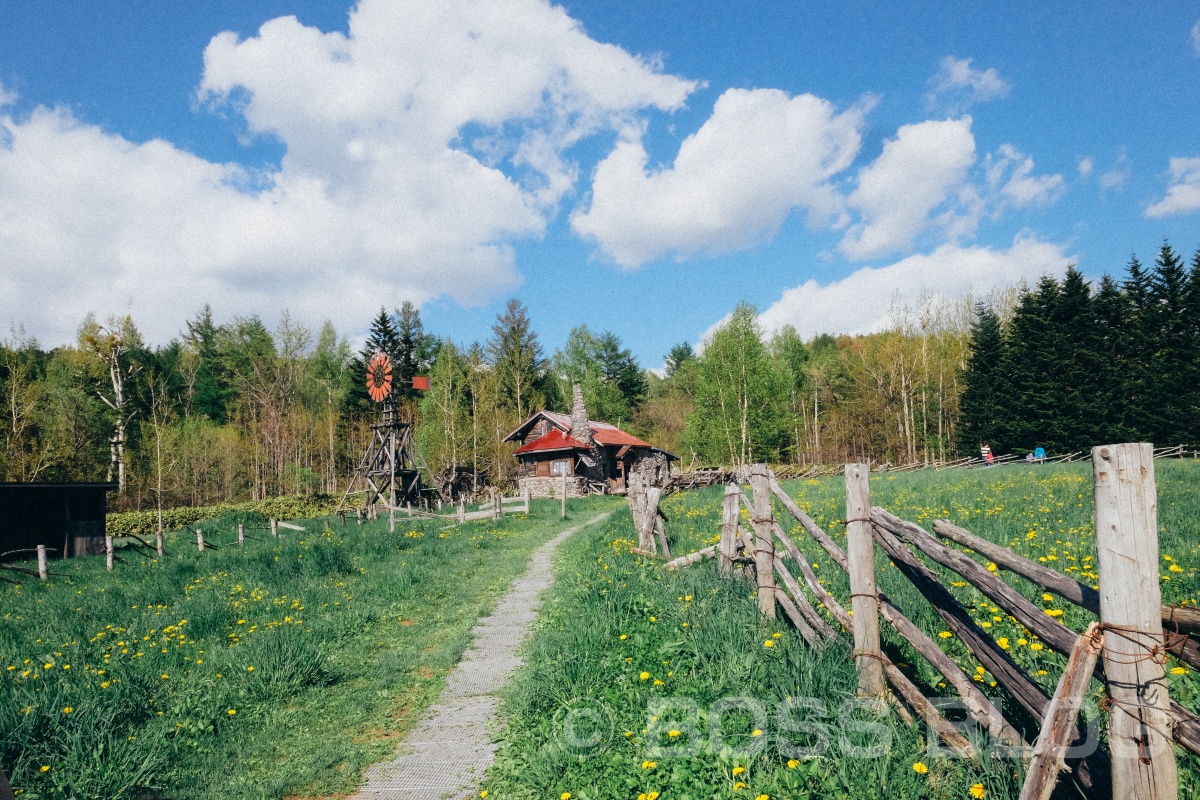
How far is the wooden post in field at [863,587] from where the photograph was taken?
4.16m

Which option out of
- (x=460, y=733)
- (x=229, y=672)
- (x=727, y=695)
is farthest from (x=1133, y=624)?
(x=229, y=672)

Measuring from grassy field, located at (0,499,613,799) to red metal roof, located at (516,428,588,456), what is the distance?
961 inches

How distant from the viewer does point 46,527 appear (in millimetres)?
21703

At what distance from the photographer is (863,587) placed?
4.30 meters

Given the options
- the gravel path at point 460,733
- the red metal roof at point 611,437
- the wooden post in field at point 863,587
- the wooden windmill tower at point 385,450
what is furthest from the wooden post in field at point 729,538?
the red metal roof at point 611,437

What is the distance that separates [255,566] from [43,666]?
6077 mm

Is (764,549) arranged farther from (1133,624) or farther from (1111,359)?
(1111,359)

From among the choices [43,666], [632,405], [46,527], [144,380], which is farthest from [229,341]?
[43,666]

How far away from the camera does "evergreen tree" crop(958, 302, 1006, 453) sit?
41.5 metres

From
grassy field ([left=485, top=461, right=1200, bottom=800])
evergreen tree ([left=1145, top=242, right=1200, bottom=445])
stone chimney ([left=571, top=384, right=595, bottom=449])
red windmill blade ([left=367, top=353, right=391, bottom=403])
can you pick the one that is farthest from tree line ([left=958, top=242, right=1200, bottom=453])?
red windmill blade ([left=367, top=353, right=391, bottom=403])

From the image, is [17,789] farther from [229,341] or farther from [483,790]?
[229,341]

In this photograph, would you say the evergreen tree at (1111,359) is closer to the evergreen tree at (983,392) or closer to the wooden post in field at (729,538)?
the evergreen tree at (983,392)

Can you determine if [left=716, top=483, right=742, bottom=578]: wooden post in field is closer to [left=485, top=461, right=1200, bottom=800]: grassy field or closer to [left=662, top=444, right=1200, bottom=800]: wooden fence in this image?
[left=485, top=461, right=1200, bottom=800]: grassy field

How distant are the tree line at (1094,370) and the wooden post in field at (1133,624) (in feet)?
145
